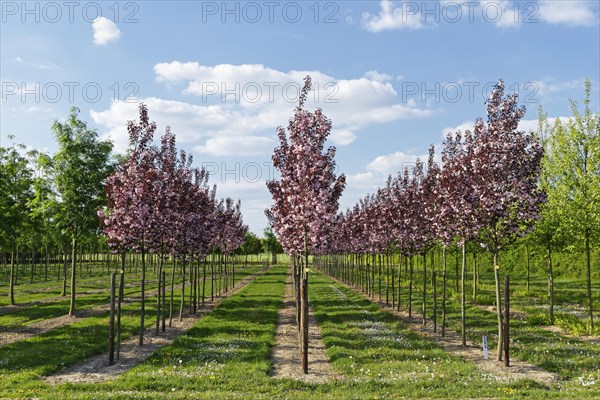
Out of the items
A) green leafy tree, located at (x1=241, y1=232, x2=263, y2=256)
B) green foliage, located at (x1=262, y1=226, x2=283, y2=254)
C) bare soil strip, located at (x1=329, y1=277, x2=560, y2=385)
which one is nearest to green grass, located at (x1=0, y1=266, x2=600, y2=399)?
bare soil strip, located at (x1=329, y1=277, x2=560, y2=385)

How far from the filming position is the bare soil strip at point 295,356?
16681mm

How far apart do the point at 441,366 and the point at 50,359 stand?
14.6 metres

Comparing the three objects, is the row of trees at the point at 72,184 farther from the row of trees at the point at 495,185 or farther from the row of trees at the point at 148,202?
the row of trees at the point at 495,185

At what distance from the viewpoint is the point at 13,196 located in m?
41.0

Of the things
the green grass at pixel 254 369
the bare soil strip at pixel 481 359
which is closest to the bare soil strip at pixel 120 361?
the green grass at pixel 254 369

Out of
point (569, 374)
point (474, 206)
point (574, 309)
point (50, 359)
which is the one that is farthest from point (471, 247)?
point (50, 359)

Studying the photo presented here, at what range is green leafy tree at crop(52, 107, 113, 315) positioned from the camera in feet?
110

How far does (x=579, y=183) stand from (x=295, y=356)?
61.6ft

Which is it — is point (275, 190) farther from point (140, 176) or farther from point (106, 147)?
point (106, 147)

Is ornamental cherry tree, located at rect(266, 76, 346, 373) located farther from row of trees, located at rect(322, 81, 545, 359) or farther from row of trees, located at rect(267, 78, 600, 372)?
row of trees, located at rect(322, 81, 545, 359)

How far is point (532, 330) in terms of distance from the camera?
25609 mm

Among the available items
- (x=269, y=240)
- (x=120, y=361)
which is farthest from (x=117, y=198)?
(x=269, y=240)

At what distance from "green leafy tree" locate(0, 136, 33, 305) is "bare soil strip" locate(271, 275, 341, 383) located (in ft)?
68.2

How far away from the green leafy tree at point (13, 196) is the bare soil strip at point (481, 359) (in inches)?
1096
